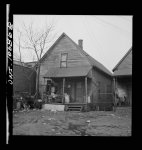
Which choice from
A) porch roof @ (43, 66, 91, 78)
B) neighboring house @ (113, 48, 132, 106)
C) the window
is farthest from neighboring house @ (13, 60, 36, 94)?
neighboring house @ (113, 48, 132, 106)

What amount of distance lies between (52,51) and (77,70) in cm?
389

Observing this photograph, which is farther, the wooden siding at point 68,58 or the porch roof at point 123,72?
the wooden siding at point 68,58

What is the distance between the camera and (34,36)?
22766 mm

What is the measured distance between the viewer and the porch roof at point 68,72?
59.1 ft

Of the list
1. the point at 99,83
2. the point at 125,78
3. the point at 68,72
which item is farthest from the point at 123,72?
the point at 68,72

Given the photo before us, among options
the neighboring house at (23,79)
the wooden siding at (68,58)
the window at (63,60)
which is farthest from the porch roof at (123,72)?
the neighboring house at (23,79)

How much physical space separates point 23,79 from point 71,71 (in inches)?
203

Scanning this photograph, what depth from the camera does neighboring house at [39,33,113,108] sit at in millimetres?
19078

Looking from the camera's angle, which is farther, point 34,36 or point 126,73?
point 34,36

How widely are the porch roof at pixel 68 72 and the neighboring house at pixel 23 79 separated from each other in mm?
2435

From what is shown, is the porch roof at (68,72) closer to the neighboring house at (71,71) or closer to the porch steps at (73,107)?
the neighboring house at (71,71)
